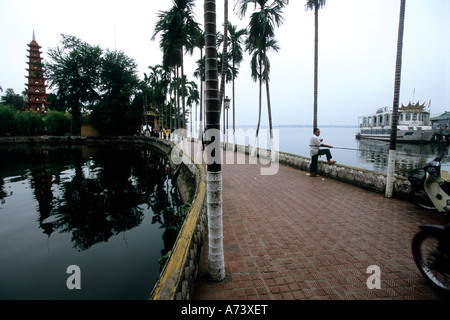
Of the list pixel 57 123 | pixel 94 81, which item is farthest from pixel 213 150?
pixel 57 123

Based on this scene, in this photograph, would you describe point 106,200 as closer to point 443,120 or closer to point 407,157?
point 407,157

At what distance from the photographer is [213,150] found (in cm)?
304

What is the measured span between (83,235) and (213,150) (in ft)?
25.3

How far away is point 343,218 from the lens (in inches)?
208

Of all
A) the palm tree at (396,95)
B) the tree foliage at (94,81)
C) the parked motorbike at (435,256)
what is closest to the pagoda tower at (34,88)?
the tree foliage at (94,81)

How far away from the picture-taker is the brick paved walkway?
2994 mm

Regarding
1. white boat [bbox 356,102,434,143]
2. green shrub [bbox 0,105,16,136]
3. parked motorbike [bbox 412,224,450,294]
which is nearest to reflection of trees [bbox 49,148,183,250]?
parked motorbike [bbox 412,224,450,294]

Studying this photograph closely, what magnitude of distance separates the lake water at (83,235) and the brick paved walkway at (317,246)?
2990 mm

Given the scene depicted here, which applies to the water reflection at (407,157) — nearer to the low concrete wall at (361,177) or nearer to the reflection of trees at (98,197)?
the low concrete wall at (361,177)

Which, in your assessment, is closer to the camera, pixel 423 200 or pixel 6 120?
pixel 423 200

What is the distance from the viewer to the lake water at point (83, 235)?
557cm
